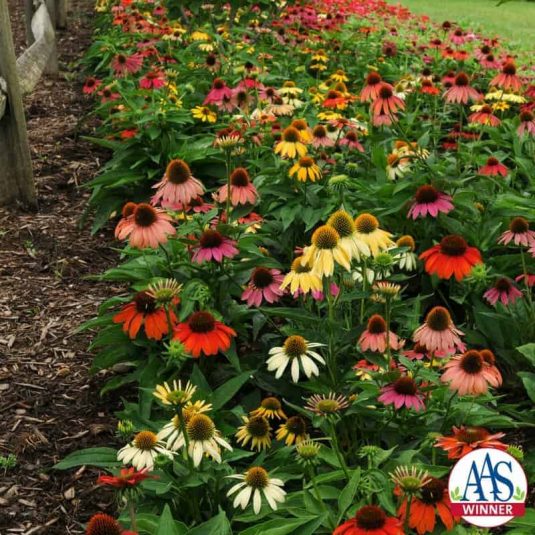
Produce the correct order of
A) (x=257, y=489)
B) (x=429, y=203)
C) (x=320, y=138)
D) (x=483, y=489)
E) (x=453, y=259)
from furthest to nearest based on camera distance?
(x=320, y=138), (x=429, y=203), (x=453, y=259), (x=257, y=489), (x=483, y=489)

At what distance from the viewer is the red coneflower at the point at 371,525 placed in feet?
5.18

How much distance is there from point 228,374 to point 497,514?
1.11 metres

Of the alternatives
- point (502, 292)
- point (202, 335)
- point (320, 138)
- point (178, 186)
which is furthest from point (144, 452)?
point (320, 138)

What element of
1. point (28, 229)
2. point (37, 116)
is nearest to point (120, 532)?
point (28, 229)

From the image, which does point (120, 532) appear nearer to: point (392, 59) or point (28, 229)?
point (28, 229)

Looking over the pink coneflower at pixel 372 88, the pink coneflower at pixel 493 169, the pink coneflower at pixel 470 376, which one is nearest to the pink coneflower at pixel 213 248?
the pink coneflower at pixel 470 376

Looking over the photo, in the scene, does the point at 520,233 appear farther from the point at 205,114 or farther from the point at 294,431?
the point at 205,114

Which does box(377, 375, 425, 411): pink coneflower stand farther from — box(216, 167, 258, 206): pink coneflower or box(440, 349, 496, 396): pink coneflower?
box(216, 167, 258, 206): pink coneflower

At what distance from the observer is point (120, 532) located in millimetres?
1556

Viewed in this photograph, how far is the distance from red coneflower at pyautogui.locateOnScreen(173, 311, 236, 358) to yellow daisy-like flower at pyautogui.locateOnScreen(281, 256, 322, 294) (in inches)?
9.0

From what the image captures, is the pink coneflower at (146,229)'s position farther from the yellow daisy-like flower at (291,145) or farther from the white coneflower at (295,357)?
the yellow daisy-like flower at (291,145)

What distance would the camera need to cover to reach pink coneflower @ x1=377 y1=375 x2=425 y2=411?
202 centimetres

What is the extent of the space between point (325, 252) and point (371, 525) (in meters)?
0.76

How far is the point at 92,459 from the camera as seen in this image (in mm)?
2178
